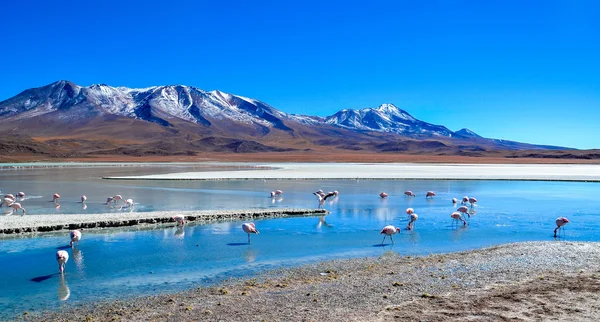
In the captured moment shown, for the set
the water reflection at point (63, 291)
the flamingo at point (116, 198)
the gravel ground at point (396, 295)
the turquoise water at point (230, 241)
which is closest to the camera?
the gravel ground at point (396, 295)

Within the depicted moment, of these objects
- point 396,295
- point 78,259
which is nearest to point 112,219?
point 78,259

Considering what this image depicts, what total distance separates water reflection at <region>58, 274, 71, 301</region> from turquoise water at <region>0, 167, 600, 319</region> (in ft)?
0.06

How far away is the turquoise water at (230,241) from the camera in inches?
371

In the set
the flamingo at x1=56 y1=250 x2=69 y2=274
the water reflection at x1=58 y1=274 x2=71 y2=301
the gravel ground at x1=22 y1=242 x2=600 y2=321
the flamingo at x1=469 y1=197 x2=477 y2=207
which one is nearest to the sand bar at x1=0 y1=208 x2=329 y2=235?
the flamingo at x1=56 y1=250 x2=69 y2=274

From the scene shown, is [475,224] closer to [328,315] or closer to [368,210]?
[368,210]

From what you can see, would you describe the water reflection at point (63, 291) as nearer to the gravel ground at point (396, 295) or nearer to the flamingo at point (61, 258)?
the flamingo at point (61, 258)

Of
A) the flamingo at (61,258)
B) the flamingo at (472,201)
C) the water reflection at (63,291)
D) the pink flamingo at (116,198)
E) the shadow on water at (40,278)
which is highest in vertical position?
the pink flamingo at (116,198)

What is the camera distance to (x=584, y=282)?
28.4 feet

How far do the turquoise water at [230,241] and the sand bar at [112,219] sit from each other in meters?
0.74

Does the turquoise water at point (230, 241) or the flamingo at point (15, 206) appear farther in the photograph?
the flamingo at point (15, 206)

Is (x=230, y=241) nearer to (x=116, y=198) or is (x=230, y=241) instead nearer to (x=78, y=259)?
(x=78, y=259)

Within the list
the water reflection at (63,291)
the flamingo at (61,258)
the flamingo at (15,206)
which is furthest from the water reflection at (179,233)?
the flamingo at (15,206)

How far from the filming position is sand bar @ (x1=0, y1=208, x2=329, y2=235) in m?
14.8

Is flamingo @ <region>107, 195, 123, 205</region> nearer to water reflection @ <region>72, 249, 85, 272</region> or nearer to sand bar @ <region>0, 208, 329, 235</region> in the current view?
sand bar @ <region>0, 208, 329, 235</region>
